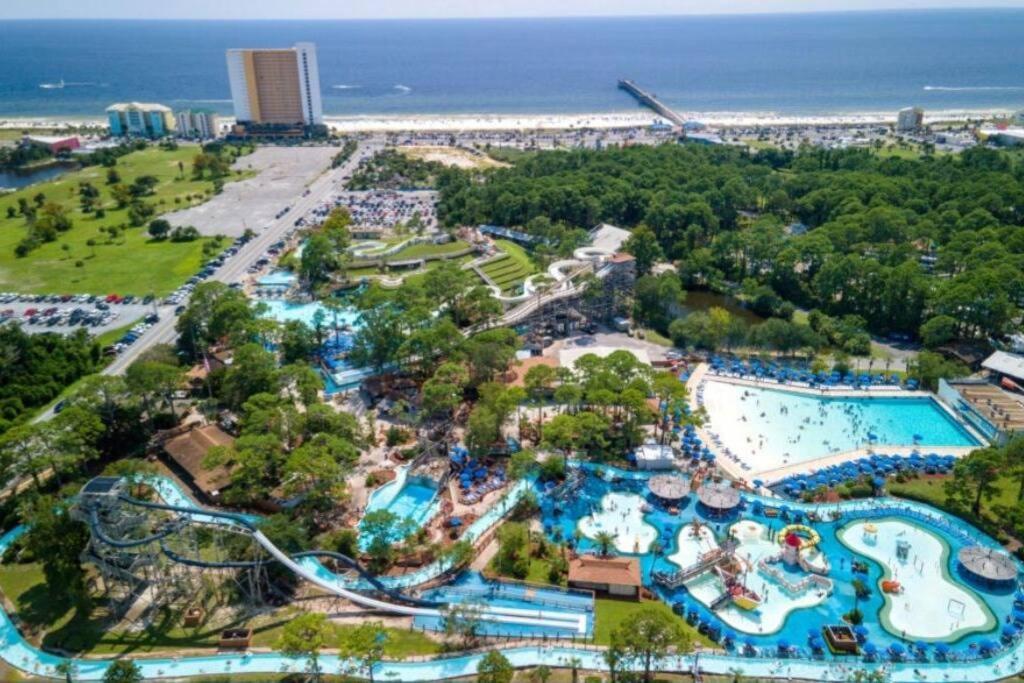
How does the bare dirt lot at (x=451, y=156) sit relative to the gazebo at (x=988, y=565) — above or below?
above

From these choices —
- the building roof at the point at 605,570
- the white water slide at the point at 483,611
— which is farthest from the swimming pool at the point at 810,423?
the white water slide at the point at 483,611

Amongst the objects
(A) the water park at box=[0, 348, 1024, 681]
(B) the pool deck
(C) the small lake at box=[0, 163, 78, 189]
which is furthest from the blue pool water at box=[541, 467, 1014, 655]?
(C) the small lake at box=[0, 163, 78, 189]

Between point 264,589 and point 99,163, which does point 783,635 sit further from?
point 99,163

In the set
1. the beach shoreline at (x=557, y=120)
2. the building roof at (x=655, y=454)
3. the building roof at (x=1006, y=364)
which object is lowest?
the building roof at (x=655, y=454)

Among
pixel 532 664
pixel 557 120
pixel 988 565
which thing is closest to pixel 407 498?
pixel 532 664

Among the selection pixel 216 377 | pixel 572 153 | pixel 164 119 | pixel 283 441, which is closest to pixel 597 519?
pixel 283 441

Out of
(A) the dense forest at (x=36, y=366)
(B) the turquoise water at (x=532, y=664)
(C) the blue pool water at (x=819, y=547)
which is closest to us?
(B) the turquoise water at (x=532, y=664)

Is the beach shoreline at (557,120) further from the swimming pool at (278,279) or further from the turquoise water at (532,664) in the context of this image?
the turquoise water at (532,664)
